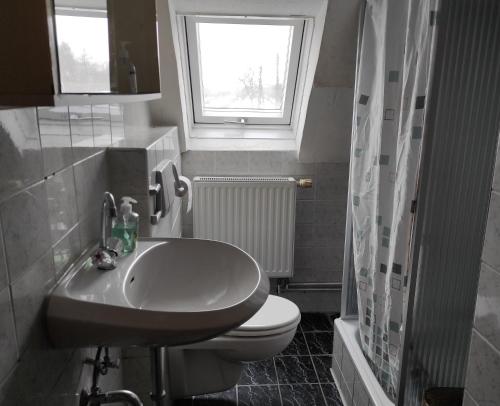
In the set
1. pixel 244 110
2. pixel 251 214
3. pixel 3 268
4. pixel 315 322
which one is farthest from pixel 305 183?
pixel 3 268

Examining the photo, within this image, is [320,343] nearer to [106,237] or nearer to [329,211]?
[329,211]

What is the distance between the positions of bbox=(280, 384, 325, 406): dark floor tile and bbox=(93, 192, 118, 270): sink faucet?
133 centimetres

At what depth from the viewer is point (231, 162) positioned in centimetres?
265

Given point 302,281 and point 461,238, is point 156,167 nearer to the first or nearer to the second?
point 461,238

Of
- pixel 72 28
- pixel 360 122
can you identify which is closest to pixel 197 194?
pixel 360 122

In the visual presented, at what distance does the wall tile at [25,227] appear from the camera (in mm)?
821

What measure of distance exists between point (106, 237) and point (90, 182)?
0.62ft

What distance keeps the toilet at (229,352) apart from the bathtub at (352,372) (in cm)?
31

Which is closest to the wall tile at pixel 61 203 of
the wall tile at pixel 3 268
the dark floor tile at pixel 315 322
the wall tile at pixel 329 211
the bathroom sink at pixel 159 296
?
the bathroom sink at pixel 159 296

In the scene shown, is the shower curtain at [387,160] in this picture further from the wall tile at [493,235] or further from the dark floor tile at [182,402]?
the dark floor tile at [182,402]

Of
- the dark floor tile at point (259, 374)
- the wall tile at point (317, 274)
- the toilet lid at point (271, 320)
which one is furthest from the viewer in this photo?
the wall tile at point (317, 274)

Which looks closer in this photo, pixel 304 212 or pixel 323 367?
pixel 323 367

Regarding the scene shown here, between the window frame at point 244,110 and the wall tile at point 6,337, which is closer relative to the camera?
the wall tile at point 6,337

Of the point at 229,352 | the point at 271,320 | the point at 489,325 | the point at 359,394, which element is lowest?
the point at 359,394
